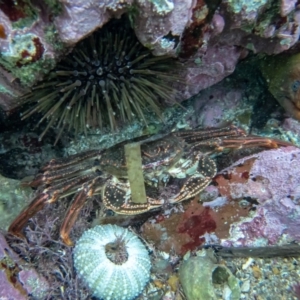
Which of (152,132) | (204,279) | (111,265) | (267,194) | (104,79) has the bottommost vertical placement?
(204,279)

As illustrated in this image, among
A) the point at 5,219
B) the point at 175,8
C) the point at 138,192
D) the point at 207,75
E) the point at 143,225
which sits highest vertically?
the point at 175,8

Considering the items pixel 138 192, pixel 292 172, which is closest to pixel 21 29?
pixel 138 192

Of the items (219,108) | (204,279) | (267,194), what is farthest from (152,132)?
(204,279)

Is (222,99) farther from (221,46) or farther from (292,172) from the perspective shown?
(292,172)

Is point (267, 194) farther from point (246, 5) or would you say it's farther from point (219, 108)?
point (246, 5)

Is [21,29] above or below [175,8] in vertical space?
above

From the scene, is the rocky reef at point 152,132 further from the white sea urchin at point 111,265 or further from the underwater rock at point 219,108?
the underwater rock at point 219,108
